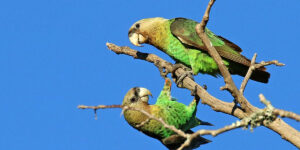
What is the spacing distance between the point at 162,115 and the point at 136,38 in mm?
1746

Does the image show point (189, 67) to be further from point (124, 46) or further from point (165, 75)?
point (124, 46)

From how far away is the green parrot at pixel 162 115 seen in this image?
6449 mm

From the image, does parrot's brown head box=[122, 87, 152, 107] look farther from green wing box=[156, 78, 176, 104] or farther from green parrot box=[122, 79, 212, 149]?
green wing box=[156, 78, 176, 104]

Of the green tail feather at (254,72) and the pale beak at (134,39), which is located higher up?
the pale beak at (134,39)

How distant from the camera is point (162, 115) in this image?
6492mm

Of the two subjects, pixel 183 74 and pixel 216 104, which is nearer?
pixel 216 104

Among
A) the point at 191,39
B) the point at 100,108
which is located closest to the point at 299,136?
the point at 100,108

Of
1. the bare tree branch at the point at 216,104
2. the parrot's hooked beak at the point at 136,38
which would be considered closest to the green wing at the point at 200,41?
the bare tree branch at the point at 216,104

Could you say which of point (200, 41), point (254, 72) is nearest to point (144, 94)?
point (200, 41)

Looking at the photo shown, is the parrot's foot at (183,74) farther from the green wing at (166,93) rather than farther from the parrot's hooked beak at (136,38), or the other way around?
the parrot's hooked beak at (136,38)

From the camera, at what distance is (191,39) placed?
700cm

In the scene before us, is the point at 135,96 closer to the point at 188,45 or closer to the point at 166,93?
the point at 166,93

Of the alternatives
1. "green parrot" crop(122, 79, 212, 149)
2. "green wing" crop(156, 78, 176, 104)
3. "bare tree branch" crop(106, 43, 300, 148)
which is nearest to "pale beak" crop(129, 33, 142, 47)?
"bare tree branch" crop(106, 43, 300, 148)

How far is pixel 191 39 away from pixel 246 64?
38.7 inches
